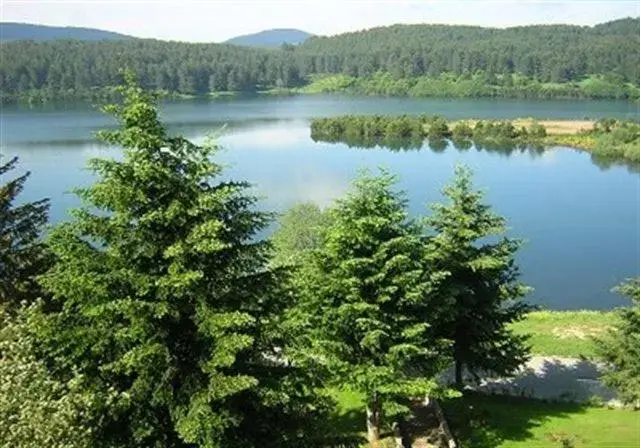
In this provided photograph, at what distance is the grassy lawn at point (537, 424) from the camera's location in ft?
70.1

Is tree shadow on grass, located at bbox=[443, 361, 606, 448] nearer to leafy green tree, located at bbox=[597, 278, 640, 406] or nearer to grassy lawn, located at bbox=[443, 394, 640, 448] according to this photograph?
grassy lawn, located at bbox=[443, 394, 640, 448]

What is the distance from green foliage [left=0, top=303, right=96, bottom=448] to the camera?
10148 millimetres

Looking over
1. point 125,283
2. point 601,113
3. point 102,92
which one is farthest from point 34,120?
point 125,283

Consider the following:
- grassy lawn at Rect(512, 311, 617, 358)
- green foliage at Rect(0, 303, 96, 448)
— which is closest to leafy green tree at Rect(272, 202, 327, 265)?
grassy lawn at Rect(512, 311, 617, 358)

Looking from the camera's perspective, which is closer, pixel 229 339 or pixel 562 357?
pixel 229 339

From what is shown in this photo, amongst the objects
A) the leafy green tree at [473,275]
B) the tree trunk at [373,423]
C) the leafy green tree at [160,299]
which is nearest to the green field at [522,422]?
the tree trunk at [373,423]

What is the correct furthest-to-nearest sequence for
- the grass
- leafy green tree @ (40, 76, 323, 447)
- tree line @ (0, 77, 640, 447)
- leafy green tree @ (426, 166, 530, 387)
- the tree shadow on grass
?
leafy green tree @ (426, 166, 530, 387)
the tree shadow on grass
the grass
leafy green tree @ (40, 76, 323, 447)
tree line @ (0, 77, 640, 447)

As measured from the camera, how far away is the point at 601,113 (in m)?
154

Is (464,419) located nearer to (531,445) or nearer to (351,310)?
(531,445)

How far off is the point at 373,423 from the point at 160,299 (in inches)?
359

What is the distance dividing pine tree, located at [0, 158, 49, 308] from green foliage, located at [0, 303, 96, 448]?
9.34 metres

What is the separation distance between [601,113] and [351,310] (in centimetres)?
14917

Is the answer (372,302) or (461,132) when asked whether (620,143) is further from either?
(372,302)

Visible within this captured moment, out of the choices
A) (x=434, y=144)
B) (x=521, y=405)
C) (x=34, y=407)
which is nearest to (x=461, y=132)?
(x=434, y=144)
